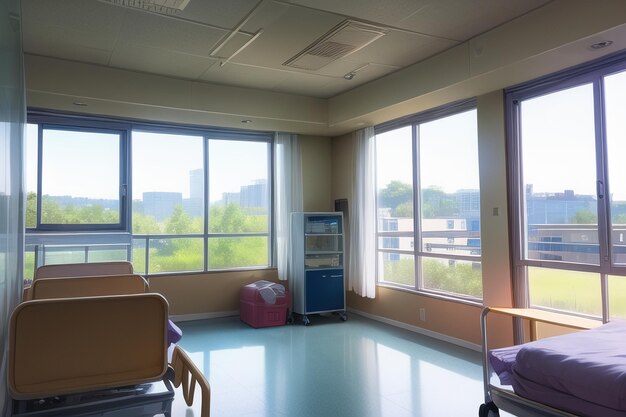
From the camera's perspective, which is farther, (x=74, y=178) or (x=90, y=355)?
(x=74, y=178)

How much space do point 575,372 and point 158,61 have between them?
4324mm

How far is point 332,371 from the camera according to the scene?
13.0 feet

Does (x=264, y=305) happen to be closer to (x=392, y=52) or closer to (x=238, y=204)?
(x=238, y=204)

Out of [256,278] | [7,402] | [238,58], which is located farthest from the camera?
[256,278]

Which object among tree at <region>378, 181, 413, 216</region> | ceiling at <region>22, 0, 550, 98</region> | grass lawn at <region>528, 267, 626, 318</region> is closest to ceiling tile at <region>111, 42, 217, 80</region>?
ceiling at <region>22, 0, 550, 98</region>

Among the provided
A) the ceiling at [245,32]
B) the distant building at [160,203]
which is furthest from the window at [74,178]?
the ceiling at [245,32]

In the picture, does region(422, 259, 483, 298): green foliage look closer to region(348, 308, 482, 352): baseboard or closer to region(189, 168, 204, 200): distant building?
region(348, 308, 482, 352): baseboard

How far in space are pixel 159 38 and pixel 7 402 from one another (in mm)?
3113

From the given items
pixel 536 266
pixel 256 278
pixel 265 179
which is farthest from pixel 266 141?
pixel 536 266

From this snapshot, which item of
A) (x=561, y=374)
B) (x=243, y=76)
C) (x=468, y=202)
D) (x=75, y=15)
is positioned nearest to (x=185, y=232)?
(x=243, y=76)

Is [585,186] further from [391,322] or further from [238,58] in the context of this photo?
[238,58]

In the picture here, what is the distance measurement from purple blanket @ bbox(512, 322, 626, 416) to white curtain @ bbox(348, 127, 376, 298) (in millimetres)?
3487

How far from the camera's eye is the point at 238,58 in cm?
444

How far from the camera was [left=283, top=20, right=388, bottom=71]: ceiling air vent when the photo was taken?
3663 millimetres
